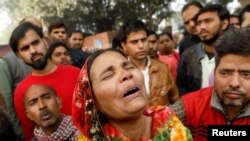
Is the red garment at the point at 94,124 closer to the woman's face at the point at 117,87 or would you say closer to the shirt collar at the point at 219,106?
the woman's face at the point at 117,87

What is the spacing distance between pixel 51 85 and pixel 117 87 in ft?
5.52

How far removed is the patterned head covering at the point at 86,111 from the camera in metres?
1.75

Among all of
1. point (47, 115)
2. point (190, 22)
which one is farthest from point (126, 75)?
point (190, 22)

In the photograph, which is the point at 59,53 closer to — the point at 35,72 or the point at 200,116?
the point at 35,72

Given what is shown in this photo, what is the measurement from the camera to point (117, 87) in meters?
1.67

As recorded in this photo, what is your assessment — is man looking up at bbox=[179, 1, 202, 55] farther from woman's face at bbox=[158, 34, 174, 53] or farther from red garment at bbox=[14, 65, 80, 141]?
red garment at bbox=[14, 65, 80, 141]

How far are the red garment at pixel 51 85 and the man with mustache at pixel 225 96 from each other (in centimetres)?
134

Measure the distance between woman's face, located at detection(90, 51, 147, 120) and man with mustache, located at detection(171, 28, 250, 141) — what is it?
0.54 m

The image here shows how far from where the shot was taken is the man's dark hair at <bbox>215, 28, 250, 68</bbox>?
2.02 meters

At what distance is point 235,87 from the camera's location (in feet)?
6.57

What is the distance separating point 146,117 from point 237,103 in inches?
21.7

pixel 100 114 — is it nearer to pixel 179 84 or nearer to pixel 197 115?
pixel 197 115

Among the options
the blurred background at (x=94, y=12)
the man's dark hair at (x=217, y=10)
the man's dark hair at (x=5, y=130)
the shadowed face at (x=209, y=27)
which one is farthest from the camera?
the blurred background at (x=94, y=12)

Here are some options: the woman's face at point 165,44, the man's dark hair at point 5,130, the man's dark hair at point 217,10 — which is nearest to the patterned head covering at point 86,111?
the man's dark hair at point 5,130
